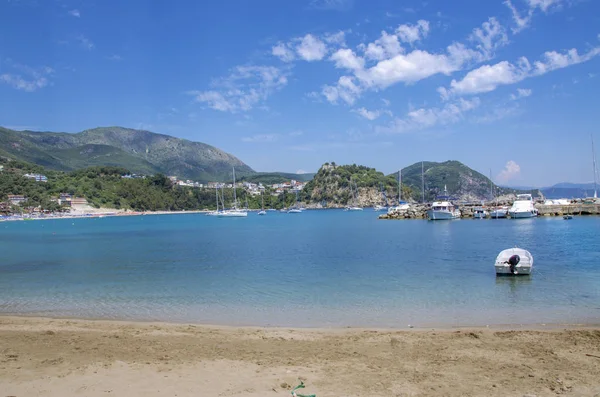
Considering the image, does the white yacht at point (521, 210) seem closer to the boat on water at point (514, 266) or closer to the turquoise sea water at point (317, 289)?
the turquoise sea water at point (317, 289)

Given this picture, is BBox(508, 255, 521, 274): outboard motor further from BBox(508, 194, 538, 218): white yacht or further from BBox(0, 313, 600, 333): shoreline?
BBox(508, 194, 538, 218): white yacht

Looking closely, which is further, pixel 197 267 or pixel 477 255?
pixel 477 255

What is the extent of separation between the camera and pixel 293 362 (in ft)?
32.6

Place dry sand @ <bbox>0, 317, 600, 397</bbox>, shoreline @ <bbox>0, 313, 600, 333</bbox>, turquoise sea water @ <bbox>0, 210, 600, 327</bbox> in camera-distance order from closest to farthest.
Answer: dry sand @ <bbox>0, 317, 600, 397</bbox> < shoreline @ <bbox>0, 313, 600, 333</bbox> < turquoise sea water @ <bbox>0, 210, 600, 327</bbox>

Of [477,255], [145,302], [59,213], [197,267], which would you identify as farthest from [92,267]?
[59,213]

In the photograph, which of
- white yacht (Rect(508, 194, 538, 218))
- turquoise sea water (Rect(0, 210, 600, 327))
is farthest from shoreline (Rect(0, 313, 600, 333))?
white yacht (Rect(508, 194, 538, 218))

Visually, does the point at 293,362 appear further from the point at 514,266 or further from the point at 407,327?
the point at 514,266

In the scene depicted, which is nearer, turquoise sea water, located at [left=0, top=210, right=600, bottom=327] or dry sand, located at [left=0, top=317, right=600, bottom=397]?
dry sand, located at [left=0, top=317, right=600, bottom=397]

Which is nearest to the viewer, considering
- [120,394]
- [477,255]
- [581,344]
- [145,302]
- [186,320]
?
[120,394]

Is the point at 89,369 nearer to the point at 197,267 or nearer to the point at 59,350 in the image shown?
the point at 59,350

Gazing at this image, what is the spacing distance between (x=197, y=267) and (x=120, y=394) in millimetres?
22588

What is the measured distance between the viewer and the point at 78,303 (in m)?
19.0

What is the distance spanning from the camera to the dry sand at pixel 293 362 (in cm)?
823

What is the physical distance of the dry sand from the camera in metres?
8.23
